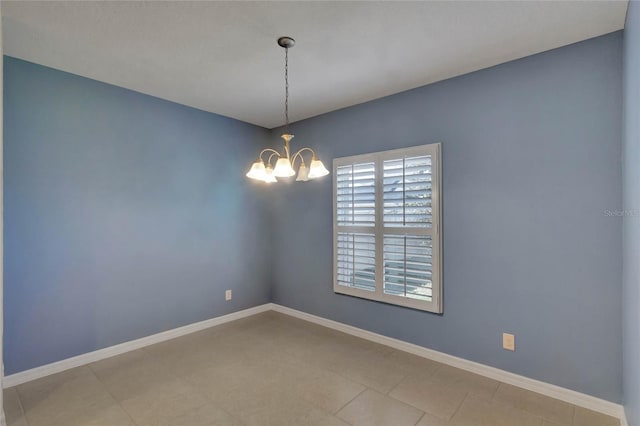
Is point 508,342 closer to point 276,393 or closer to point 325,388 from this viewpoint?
point 325,388

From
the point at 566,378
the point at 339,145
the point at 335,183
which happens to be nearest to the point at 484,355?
the point at 566,378

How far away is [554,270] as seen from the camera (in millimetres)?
2436

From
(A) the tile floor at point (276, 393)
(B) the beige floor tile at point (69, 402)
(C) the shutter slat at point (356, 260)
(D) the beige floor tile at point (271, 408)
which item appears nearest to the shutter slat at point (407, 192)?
(C) the shutter slat at point (356, 260)

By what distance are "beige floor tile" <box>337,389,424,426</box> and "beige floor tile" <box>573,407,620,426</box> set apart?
102 cm

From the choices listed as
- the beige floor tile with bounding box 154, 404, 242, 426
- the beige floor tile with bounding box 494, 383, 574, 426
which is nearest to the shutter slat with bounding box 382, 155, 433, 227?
the beige floor tile with bounding box 494, 383, 574, 426

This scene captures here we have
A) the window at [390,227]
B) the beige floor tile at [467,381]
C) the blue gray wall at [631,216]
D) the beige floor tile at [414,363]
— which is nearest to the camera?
the blue gray wall at [631,216]

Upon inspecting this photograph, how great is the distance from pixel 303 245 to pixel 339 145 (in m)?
1.37

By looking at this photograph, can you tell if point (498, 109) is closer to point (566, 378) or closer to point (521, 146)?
point (521, 146)

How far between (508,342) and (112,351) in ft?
11.8

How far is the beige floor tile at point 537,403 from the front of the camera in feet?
7.15

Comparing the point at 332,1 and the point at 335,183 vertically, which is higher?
the point at 332,1

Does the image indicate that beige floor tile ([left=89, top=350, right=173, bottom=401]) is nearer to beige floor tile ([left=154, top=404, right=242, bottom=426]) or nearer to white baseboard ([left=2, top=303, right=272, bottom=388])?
white baseboard ([left=2, top=303, right=272, bottom=388])

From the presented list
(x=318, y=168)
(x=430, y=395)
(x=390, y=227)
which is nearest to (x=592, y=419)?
(x=430, y=395)

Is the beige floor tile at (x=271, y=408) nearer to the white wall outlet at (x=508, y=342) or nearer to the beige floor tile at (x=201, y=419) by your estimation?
the beige floor tile at (x=201, y=419)
